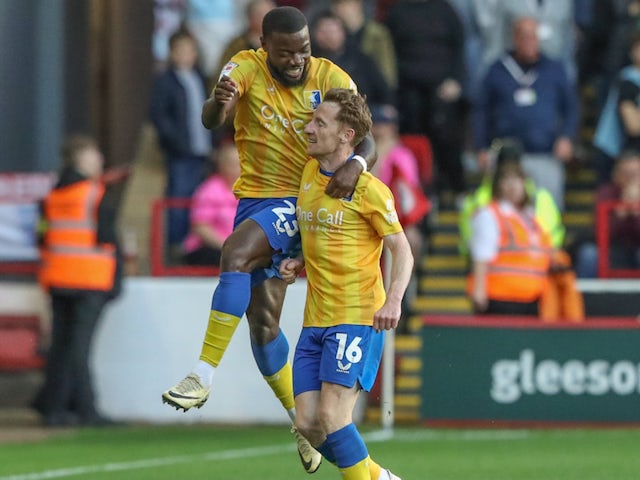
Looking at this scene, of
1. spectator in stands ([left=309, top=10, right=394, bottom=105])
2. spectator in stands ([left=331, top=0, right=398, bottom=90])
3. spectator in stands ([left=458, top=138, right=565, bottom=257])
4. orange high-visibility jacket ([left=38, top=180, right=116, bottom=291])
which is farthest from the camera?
spectator in stands ([left=331, top=0, right=398, bottom=90])

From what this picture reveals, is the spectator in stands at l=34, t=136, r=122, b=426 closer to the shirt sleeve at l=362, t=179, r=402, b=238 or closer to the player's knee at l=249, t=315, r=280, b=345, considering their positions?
the player's knee at l=249, t=315, r=280, b=345

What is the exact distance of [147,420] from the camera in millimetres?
15406

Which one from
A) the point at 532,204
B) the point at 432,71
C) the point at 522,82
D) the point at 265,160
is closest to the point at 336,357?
the point at 265,160

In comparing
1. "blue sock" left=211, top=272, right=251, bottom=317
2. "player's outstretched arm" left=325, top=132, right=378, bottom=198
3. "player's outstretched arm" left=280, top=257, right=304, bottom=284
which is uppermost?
"player's outstretched arm" left=325, top=132, right=378, bottom=198

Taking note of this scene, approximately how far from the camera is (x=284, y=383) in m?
10.4

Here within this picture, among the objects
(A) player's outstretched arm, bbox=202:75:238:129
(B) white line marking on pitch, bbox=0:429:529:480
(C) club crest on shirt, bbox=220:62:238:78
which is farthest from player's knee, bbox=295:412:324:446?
(B) white line marking on pitch, bbox=0:429:529:480

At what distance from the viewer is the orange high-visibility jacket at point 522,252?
14617 millimetres

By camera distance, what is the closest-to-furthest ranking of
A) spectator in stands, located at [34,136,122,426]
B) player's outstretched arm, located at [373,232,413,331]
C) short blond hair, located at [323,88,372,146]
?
player's outstretched arm, located at [373,232,413,331], short blond hair, located at [323,88,372,146], spectator in stands, located at [34,136,122,426]

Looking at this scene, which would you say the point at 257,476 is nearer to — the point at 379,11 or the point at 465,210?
the point at 465,210

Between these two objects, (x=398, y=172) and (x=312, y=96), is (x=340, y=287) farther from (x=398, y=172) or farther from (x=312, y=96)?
(x=398, y=172)

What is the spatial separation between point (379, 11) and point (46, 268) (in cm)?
602

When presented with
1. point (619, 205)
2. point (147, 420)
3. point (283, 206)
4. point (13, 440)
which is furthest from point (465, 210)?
point (283, 206)

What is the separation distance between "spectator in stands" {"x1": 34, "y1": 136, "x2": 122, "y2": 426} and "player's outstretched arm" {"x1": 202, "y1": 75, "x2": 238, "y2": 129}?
5.60 metres

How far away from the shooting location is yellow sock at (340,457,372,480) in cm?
918
